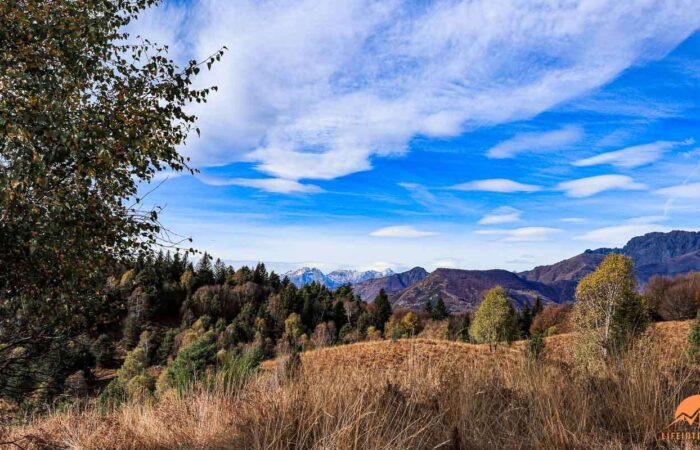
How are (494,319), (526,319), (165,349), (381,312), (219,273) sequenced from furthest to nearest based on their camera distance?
(219,273) < (381,312) < (526,319) < (165,349) < (494,319)

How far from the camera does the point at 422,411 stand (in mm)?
3959

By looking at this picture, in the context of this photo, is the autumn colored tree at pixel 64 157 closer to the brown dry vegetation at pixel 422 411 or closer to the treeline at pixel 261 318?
the brown dry vegetation at pixel 422 411

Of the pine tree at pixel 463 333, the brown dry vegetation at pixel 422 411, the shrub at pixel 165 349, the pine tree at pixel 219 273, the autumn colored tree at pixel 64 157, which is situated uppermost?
the pine tree at pixel 219 273

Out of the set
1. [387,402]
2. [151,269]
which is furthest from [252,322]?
[387,402]

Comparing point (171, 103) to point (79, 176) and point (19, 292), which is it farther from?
point (19, 292)

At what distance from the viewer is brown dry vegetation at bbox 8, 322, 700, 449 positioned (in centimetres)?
340

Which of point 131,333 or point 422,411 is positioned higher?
point 422,411

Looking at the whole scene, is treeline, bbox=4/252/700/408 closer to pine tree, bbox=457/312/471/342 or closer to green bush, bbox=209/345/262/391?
pine tree, bbox=457/312/471/342

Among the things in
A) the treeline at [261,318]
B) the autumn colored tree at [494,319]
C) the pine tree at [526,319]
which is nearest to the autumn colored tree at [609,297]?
the treeline at [261,318]

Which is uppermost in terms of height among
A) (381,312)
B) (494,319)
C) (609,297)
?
(609,297)

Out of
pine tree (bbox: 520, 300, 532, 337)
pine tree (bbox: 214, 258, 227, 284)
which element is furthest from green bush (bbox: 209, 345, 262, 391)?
pine tree (bbox: 214, 258, 227, 284)

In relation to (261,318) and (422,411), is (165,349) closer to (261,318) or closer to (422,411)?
(261,318)

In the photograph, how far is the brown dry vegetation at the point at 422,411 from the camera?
11.2ft

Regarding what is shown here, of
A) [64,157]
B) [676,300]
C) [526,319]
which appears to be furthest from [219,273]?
[64,157]
